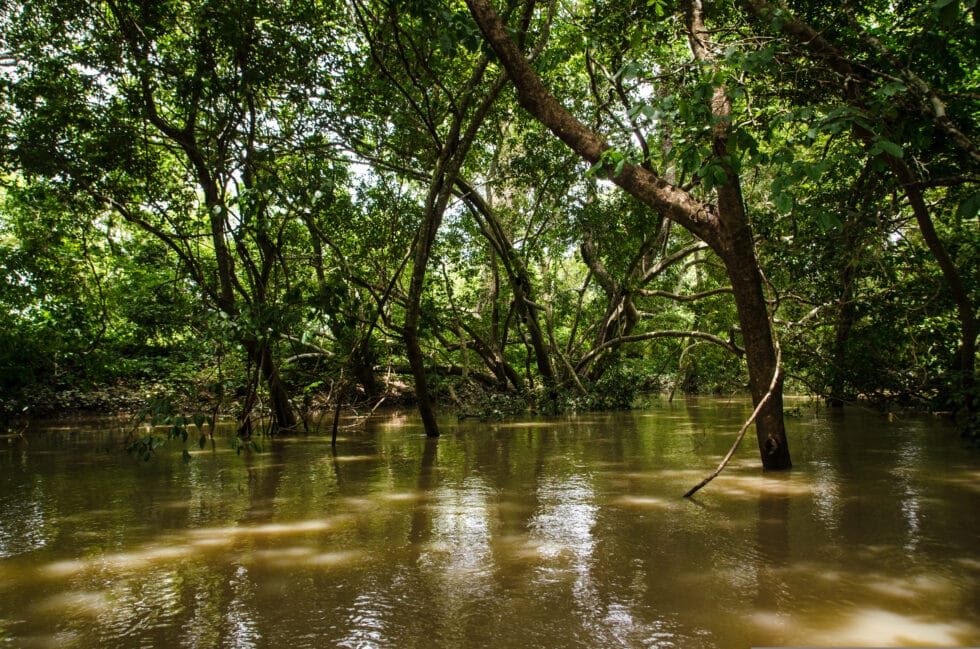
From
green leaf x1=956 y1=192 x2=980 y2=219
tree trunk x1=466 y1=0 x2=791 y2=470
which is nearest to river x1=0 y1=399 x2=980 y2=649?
tree trunk x1=466 y1=0 x2=791 y2=470

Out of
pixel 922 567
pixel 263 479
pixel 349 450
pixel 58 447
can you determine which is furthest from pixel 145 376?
pixel 922 567

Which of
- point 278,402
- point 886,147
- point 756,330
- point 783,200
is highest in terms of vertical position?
point 886,147

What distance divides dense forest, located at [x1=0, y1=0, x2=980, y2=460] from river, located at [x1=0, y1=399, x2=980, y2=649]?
137 cm

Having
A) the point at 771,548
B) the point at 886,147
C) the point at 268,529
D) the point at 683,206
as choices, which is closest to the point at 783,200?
the point at 886,147

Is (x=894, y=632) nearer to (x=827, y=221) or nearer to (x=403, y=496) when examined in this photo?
(x=827, y=221)

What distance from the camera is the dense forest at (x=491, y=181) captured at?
17.5 feet

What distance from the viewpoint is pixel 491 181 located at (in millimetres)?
13055

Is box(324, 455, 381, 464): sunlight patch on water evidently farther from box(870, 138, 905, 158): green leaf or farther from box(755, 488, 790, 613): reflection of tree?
box(870, 138, 905, 158): green leaf

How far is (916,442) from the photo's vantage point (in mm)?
7574

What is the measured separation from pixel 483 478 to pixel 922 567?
11.8ft

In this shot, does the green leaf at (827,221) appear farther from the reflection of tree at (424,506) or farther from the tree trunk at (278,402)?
the tree trunk at (278,402)

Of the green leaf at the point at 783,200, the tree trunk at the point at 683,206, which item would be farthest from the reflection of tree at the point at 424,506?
the tree trunk at the point at 683,206

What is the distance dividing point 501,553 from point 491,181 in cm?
1042

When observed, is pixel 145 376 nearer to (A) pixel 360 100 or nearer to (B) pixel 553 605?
(A) pixel 360 100
